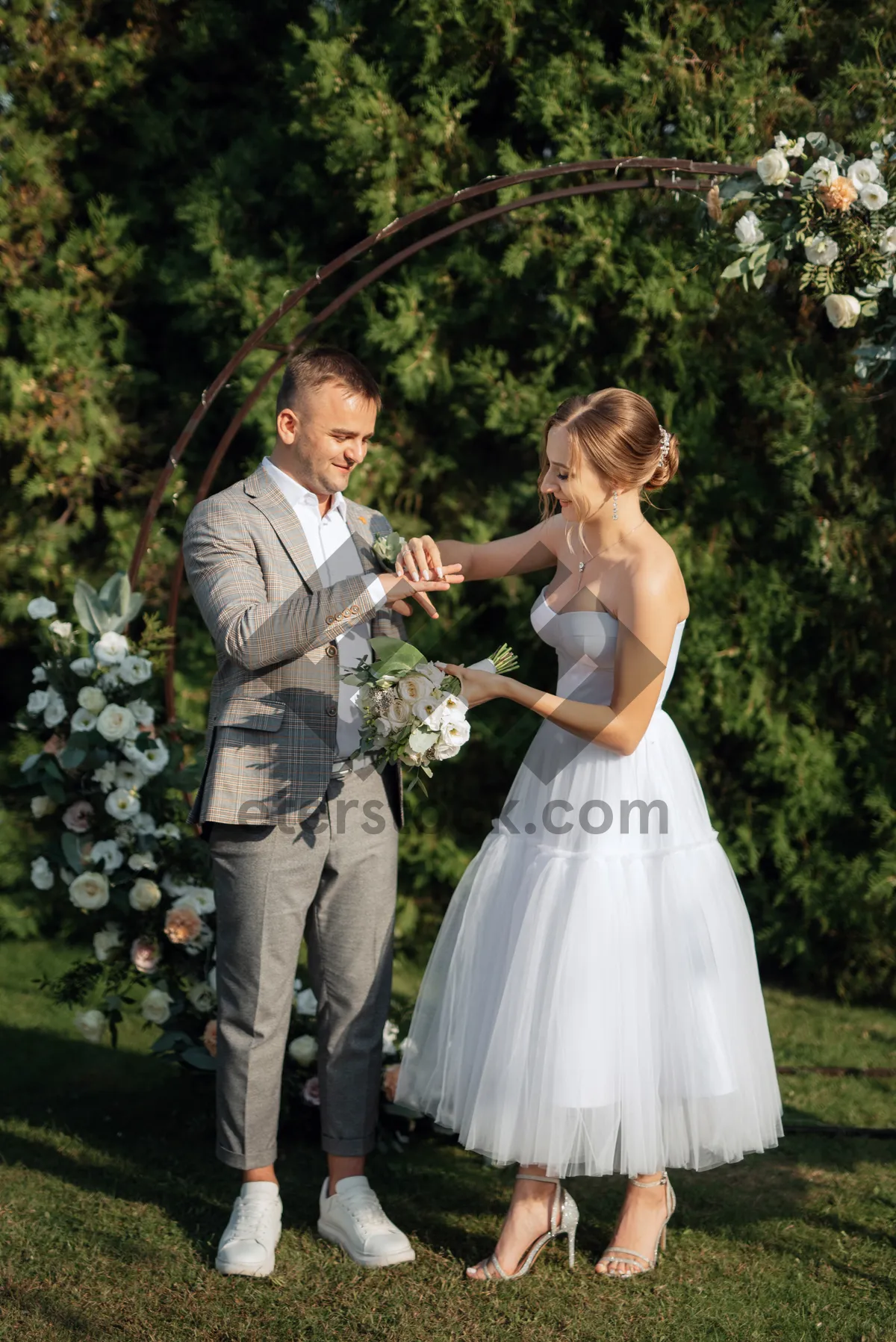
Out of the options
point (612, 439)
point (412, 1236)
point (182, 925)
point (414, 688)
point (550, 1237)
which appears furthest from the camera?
point (182, 925)

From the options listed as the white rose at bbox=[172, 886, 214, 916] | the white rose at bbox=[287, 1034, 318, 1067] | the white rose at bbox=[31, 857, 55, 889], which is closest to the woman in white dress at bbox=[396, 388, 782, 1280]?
the white rose at bbox=[287, 1034, 318, 1067]

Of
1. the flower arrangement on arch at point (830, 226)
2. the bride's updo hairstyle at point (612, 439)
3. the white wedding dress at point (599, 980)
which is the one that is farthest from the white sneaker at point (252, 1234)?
the flower arrangement on arch at point (830, 226)

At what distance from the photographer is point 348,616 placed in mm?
2836

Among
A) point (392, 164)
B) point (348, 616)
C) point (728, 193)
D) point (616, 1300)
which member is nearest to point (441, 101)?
point (392, 164)

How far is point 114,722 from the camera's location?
369cm

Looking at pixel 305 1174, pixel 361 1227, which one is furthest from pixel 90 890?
pixel 361 1227

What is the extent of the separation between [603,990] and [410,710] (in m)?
0.76

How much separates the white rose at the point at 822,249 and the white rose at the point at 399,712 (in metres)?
1.65

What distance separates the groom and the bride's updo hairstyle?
0.46 meters

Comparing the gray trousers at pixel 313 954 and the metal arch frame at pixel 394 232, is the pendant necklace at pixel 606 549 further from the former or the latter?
the metal arch frame at pixel 394 232

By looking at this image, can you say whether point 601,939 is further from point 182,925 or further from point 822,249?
point 822,249

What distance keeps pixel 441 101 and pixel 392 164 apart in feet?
1.02

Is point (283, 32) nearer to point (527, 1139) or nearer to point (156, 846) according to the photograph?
point (156, 846)

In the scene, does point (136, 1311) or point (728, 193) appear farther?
point (728, 193)
